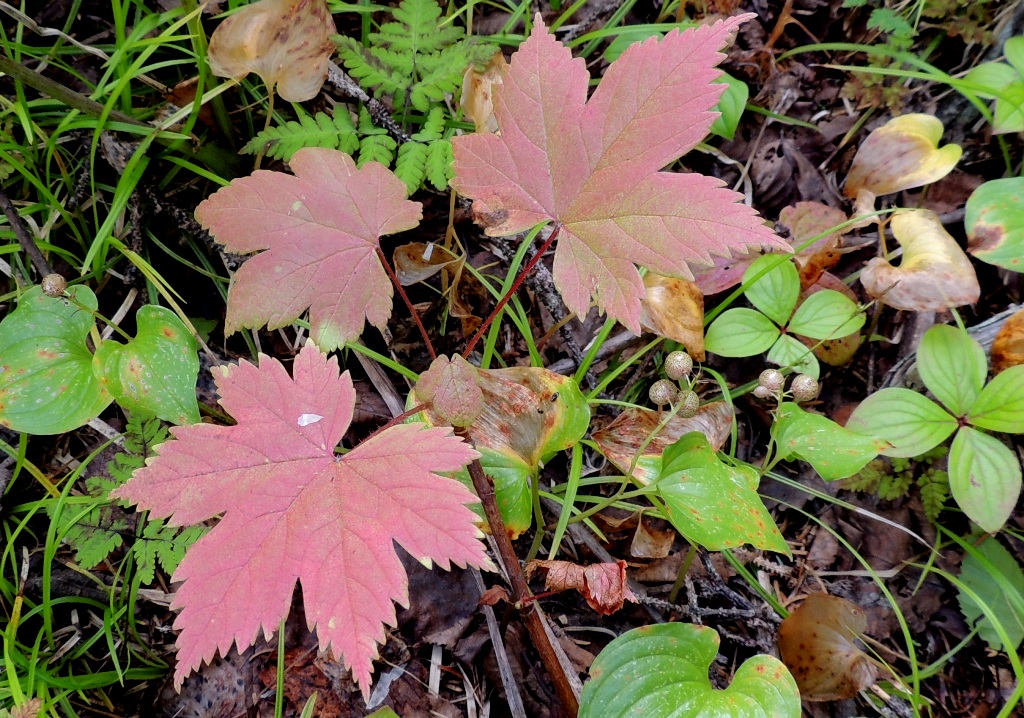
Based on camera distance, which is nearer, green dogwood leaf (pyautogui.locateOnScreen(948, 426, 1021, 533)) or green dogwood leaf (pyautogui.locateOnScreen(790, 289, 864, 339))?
green dogwood leaf (pyautogui.locateOnScreen(948, 426, 1021, 533))

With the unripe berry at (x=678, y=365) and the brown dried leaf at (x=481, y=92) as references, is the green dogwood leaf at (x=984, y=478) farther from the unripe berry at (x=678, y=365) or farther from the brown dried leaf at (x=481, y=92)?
the brown dried leaf at (x=481, y=92)

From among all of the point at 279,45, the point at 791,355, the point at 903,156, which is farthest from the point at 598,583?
the point at 903,156

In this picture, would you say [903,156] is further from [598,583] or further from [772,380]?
[598,583]

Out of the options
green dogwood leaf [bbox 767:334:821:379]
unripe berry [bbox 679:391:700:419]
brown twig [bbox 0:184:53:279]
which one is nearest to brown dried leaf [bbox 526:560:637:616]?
unripe berry [bbox 679:391:700:419]

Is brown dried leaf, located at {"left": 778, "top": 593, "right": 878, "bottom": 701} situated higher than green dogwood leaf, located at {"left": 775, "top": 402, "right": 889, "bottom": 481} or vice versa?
green dogwood leaf, located at {"left": 775, "top": 402, "right": 889, "bottom": 481}

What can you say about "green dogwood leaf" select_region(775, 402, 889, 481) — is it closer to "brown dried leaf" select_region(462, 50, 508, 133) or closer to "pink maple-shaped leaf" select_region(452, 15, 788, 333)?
"pink maple-shaped leaf" select_region(452, 15, 788, 333)

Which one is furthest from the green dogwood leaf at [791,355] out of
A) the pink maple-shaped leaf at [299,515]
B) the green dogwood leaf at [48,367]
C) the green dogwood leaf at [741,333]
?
the green dogwood leaf at [48,367]

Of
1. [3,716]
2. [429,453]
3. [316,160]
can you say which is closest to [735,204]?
[429,453]

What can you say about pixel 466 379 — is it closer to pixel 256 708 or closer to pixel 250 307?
pixel 250 307
